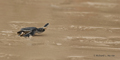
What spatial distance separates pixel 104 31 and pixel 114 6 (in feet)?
13.6

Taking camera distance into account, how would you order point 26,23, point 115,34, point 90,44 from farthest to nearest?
point 26,23, point 115,34, point 90,44

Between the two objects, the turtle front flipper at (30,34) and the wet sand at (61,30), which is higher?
the turtle front flipper at (30,34)

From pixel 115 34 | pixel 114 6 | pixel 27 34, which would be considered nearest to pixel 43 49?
pixel 27 34

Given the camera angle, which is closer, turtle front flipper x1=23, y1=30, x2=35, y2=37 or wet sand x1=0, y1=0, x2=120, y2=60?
wet sand x1=0, y1=0, x2=120, y2=60

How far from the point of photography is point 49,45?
16.3 ft

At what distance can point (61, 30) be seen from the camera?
20.4 feet

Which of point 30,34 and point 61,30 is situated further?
point 61,30

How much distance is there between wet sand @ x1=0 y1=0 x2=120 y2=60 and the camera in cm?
451

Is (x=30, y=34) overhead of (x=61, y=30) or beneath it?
overhead

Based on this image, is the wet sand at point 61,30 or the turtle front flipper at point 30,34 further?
the turtle front flipper at point 30,34

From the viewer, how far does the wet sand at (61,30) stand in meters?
4.51

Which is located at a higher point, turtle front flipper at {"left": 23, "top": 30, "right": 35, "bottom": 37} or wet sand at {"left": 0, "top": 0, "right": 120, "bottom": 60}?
turtle front flipper at {"left": 23, "top": 30, "right": 35, "bottom": 37}

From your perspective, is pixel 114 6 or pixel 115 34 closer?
pixel 115 34

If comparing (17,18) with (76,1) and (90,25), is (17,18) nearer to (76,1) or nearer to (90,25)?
(90,25)
